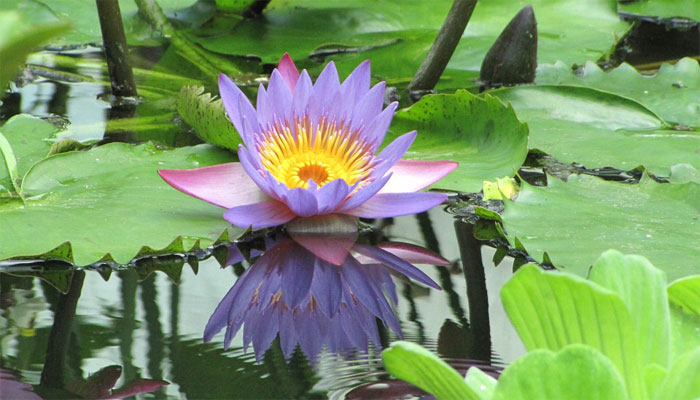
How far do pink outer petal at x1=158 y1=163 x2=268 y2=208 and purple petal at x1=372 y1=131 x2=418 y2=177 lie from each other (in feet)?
0.53

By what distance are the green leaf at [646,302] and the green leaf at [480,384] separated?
109 mm

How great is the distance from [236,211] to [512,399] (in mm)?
616

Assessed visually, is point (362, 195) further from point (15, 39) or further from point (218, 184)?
point (15, 39)

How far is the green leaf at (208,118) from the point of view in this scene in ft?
4.17

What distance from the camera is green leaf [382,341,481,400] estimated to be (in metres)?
0.54

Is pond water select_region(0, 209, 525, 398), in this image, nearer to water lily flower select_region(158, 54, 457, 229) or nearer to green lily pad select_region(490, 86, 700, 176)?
water lily flower select_region(158, 54, 457, 229)

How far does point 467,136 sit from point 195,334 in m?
0.73

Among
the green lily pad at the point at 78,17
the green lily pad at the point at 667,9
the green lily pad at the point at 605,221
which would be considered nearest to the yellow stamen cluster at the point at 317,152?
the green lily pad at the point at 605,221

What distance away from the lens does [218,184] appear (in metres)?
1.14

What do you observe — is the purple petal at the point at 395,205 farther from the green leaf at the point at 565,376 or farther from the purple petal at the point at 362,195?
the green leaf at the point at 565,376

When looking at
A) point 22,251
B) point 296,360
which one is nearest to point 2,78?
point 296,360

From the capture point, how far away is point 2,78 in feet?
1.16

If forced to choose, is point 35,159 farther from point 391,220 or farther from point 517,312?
point 517,312

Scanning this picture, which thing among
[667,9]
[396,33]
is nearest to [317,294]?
[396,33]
